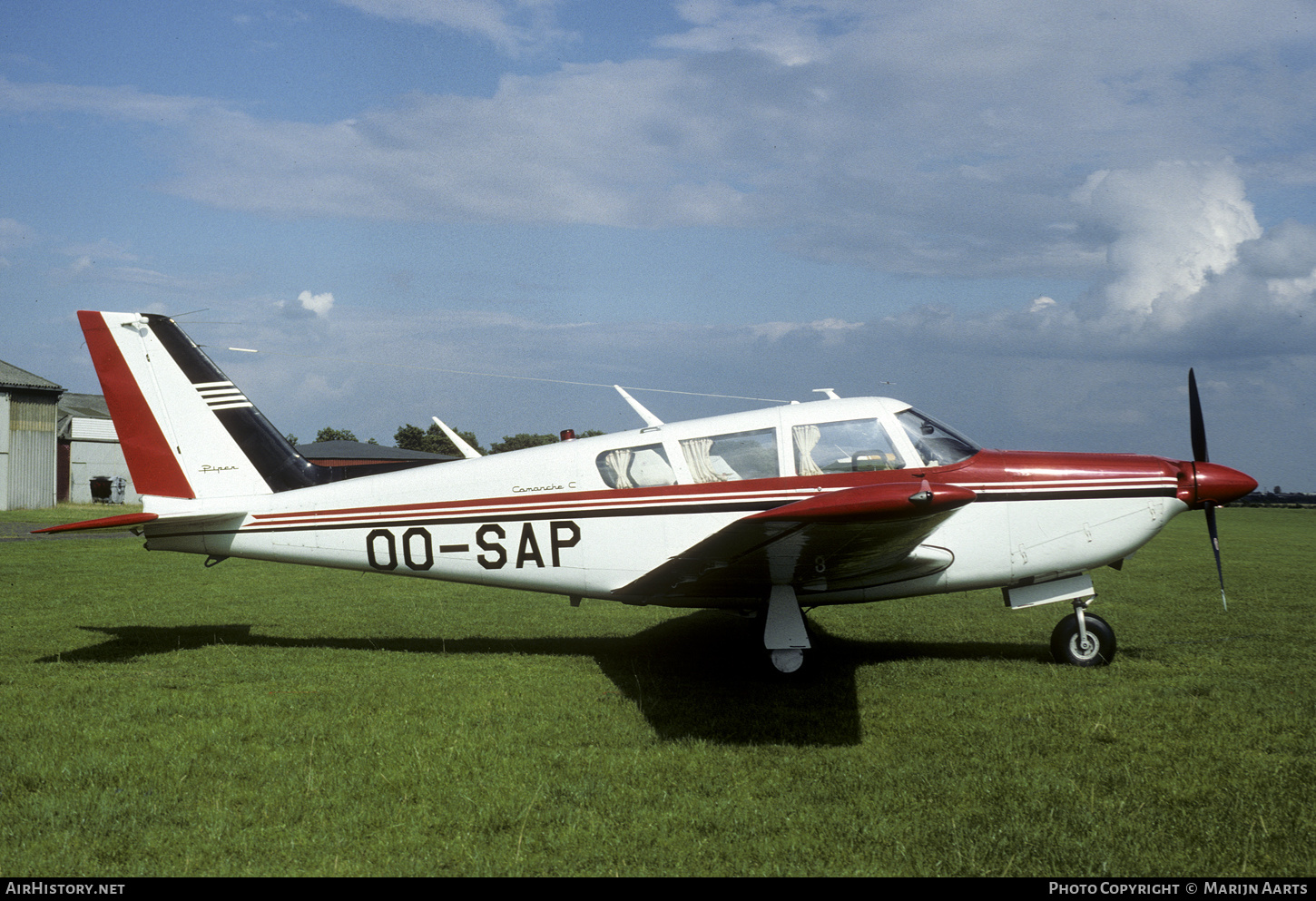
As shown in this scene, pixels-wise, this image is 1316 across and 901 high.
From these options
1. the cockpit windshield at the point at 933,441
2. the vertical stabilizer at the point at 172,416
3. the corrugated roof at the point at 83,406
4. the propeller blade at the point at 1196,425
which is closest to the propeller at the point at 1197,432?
the propeller blade at the point at 1196,425

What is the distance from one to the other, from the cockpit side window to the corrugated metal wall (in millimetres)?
44612

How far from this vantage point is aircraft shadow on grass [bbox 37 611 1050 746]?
5734 mm

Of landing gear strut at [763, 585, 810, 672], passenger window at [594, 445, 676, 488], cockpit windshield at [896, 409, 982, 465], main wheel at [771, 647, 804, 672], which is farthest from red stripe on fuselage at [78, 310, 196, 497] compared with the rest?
cockpit windshield at [896, 409, 982, 465]

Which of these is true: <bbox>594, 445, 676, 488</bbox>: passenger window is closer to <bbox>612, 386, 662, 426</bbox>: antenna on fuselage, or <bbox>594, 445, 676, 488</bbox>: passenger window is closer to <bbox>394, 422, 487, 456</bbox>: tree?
<bbox>612, 386, 662, 426</bbox>: antenna on fuselage

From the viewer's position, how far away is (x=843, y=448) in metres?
7.12

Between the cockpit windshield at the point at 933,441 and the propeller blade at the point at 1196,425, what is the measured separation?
2103mm

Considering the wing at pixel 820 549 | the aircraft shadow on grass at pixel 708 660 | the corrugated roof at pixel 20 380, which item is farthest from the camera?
the corrugated roof at pixel 20 380

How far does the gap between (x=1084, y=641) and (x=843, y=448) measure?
2663 millimetres

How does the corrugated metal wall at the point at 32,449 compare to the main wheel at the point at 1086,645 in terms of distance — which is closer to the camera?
the main wheel at the point at 1086,645

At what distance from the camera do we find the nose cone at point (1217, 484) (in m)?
7.21

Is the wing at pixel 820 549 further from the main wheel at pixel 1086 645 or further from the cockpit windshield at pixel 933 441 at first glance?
the main wheel at pixel 1086 645

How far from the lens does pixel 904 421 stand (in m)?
7.27

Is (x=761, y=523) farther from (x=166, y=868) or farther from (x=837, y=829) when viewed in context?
(x=166, y=868)

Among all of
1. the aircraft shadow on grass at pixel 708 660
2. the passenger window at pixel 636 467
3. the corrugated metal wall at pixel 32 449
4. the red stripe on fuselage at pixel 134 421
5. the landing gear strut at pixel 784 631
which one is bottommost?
the aircraft shadow on grass at pixel 708 660
